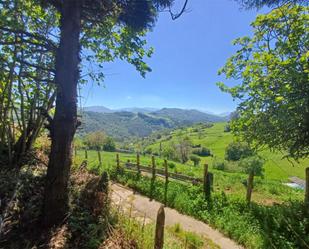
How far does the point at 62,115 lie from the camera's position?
5.03m

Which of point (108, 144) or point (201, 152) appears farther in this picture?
point (201, 152)

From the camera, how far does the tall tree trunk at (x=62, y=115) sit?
500 centimetres

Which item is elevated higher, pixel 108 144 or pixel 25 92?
pixel 25 92

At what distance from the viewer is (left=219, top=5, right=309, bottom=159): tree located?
25.4 ft

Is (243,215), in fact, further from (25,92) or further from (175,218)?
(25,92)

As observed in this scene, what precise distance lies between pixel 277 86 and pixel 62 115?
6989mm

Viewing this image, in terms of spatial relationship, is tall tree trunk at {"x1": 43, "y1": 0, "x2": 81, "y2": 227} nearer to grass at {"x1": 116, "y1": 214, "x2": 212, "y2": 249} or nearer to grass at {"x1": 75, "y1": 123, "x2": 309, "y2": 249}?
grass at {"x1": 116, "y1": 214, "x2": 212, "y2": 249}

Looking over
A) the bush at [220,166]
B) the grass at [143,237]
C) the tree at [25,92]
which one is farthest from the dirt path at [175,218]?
the bush at [220,166]

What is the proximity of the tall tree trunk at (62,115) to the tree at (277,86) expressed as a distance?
5.60 meters

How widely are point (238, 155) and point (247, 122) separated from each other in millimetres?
48202

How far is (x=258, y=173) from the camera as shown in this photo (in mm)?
34531

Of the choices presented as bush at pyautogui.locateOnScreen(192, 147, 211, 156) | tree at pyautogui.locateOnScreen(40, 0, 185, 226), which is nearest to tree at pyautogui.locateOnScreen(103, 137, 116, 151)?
bush at pyautogui.locateOnScreen(192, 147, 211, 156)

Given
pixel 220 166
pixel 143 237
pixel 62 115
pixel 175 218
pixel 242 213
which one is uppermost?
pixel 62 115

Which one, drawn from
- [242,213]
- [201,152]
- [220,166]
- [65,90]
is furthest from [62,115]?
[201,152]
